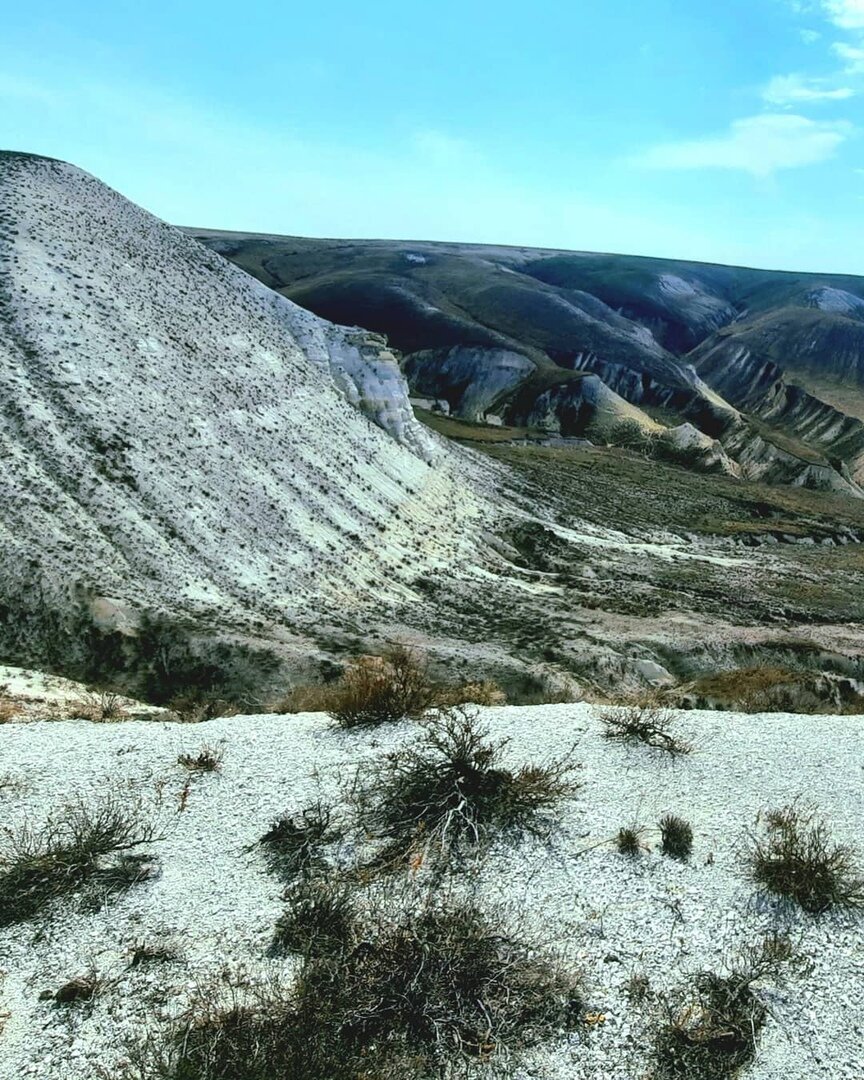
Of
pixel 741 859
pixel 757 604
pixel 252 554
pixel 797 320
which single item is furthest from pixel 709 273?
pixel 741 859

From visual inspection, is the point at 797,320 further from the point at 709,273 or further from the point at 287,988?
the point at 287,988

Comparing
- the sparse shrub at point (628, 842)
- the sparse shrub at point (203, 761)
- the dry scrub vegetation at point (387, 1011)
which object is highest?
the sparse shrub at point (628, 842)

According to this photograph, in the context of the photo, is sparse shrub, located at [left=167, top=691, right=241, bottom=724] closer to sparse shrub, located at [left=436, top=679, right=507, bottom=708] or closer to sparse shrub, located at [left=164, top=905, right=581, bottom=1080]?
sparse shrub, located at [left=436, top=679, right=507, bottom=708]

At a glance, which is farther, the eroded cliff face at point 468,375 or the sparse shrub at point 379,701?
the eroded cliff face at point 468,375

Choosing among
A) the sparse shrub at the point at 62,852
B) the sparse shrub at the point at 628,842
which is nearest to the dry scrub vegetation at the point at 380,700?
the sparse shrub at the point at 62,852

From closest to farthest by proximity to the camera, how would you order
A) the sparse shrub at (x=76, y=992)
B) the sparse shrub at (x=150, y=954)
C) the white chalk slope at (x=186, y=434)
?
the sparse shrub at (x=76, y=992), the sparse shrub at (x=150, y=954), the white chalk slope at (x=186, y=434)

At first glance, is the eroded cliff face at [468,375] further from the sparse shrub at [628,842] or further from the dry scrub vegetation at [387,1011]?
the dry scrub vegetation at [387,1011]

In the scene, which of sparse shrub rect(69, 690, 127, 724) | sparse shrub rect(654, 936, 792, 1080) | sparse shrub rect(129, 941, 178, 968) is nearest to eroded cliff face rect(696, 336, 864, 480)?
sparse shrub rect(69, 690, 127, 724)
